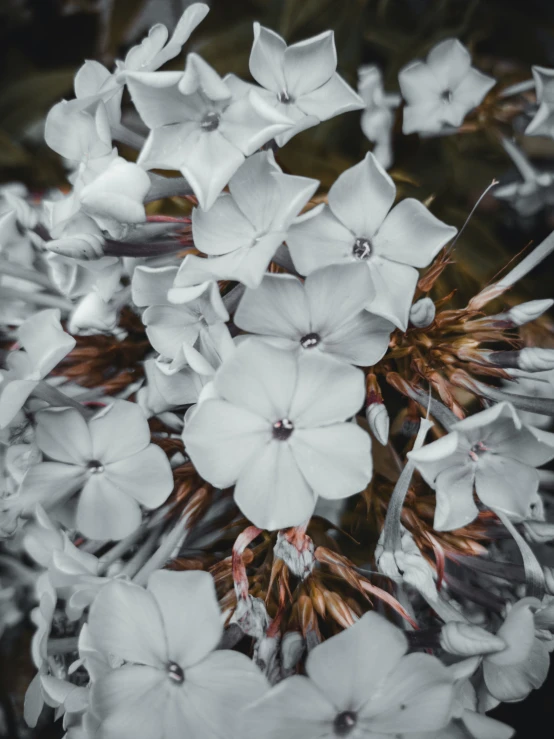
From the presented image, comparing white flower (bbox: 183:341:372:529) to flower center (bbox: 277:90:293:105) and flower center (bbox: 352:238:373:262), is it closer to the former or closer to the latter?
flower center (bbox: 352:238:373:262)

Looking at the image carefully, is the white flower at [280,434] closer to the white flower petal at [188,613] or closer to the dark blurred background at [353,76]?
the white flower petal at [188,613]

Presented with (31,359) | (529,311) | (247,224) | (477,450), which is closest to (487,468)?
(477,450)

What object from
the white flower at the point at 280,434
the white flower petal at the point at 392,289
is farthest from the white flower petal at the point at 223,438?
the white flower petal at the point at 392,289

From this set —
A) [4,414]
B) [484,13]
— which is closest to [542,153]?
[484,13]

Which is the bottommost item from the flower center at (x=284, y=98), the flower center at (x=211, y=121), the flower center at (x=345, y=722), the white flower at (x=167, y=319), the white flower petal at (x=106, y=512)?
the flower center at (x=345, y=722)

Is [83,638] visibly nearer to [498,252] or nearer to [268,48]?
[268,48]
